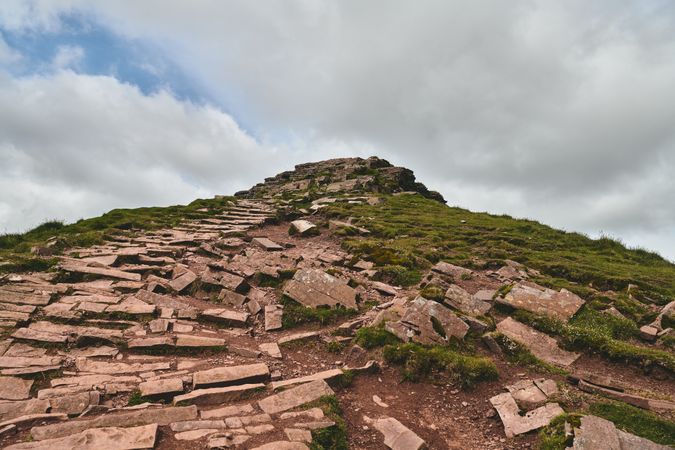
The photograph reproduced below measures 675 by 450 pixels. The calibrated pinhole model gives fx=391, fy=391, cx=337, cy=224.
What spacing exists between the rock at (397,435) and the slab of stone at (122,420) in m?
3.52

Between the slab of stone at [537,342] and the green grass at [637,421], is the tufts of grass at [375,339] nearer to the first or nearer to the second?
the slab of stone at [537,342]

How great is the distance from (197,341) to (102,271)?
670cm

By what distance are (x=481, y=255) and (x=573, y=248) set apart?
22.8 ft

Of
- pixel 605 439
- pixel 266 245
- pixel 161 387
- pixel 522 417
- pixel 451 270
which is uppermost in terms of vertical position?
pixel 266 245

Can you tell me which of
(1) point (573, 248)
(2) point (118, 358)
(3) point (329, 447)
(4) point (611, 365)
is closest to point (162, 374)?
(2) point (118, 358)

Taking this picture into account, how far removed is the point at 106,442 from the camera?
6.23 m

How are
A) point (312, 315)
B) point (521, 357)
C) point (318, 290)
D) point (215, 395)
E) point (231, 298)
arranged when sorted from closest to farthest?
point (215, 395) → point (521, 357) → point (312, 315) → point (318, 290) → point (231, 298)

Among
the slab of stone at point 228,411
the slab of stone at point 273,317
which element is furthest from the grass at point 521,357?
the slab of stone at point 228,411

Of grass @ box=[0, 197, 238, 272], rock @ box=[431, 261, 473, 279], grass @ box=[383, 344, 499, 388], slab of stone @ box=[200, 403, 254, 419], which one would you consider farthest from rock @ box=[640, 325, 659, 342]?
grass @ box=[0, 197, 238, 272]

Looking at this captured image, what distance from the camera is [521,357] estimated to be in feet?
32.5

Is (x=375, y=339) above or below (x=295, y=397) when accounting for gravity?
above

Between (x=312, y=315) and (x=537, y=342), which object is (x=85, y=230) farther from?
(x=537, y=342)

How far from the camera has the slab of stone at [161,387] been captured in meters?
7.99

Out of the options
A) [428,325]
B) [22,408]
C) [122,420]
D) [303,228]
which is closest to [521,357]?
[428,325]
